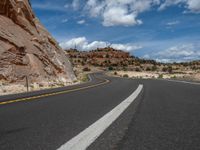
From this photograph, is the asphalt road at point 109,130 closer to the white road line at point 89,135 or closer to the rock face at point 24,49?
the white road line at point 89,135

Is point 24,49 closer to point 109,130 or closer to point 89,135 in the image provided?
point 109,130

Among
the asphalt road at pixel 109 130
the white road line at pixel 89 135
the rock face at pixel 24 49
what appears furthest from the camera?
the rock face at pixel 24 49

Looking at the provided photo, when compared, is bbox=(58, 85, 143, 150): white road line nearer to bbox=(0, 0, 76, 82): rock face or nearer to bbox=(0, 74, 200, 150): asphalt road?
bbox=(0, 74, 200, 150): asphalt road

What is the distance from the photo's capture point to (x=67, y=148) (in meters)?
3.71

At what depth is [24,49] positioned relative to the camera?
90.5 ft

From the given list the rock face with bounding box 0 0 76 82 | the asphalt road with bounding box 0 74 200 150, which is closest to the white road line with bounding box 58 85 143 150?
the asphalt road with bounding box 0 74 200 150

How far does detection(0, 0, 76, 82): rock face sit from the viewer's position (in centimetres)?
2489

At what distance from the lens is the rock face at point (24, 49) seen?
24.9m

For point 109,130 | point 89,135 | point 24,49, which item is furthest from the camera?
point 24,49

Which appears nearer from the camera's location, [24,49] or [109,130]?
[109,130]

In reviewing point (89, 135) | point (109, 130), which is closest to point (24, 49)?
point (109, 130)

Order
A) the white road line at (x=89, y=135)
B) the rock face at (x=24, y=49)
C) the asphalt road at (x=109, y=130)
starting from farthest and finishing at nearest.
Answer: the rock face at (x=24, y=49) < the asphalt road at (x=109, y=130) < the white road line at (x=89, y=135)

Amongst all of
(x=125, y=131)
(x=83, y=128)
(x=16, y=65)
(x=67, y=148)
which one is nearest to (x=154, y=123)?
→ (x=125, y=131)

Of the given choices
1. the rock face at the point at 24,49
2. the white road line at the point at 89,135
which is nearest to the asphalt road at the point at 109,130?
the white road line at the point at 89,135
